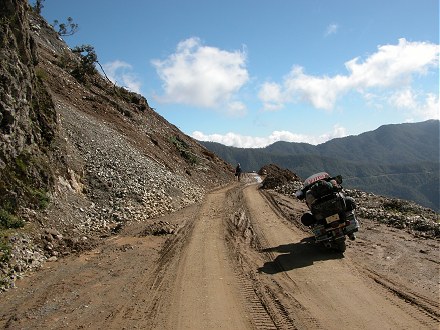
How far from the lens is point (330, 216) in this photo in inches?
432

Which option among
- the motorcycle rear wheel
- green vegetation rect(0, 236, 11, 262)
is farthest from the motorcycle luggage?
green vegetation rect(0, 236, 11, 262)

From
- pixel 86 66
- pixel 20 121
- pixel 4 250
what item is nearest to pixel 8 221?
pixel 4 250

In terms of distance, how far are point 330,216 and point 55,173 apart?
10090mm

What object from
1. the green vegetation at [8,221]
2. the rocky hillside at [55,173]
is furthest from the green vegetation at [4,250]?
the green vegetation at [8,221]

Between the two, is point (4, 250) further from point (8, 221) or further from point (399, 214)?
point (399, 214)

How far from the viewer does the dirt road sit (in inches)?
266

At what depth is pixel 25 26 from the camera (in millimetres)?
14805

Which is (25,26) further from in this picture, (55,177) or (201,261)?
(201,261)

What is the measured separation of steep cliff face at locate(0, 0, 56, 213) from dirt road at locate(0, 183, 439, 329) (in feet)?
9.83

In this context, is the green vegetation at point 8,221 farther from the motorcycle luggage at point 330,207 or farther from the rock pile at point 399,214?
the rock pile at point 399,214

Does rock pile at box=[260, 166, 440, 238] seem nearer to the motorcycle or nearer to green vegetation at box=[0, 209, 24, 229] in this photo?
the motorcycle

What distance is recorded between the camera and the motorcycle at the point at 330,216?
35.3 ft

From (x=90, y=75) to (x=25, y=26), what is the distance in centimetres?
2197

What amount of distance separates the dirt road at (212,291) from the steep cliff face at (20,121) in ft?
9.83
